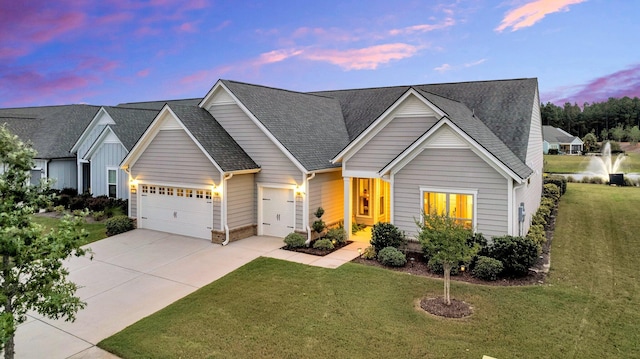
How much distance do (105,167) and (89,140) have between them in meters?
2.81

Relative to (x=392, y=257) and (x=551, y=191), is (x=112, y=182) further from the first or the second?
(x=551, y=191)

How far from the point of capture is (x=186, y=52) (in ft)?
104

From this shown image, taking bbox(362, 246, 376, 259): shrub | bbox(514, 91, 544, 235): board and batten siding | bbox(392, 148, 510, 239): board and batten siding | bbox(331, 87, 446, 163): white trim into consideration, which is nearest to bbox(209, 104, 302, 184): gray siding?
bbox(331, 87, 446, 163): white trim

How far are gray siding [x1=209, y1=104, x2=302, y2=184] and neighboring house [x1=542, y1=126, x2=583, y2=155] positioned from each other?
2851 inches

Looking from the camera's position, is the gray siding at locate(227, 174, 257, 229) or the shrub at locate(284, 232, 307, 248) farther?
the gray siding at locate(227, 174, 257, 229)

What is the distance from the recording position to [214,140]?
53.4ft

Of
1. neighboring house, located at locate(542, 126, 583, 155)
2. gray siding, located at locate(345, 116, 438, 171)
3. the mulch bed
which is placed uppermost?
neighboring house, located at locate(542, 126, 583, 155)

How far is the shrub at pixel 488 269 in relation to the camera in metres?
10.9

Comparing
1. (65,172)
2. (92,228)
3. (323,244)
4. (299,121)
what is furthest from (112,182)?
(323,244)

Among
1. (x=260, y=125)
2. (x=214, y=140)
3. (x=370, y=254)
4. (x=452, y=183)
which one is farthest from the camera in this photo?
(x=214, y=140)

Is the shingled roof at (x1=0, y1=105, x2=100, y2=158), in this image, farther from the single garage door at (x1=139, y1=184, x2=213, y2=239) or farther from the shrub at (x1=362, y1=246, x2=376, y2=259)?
the shrub at (x1=362, y1=246, x2=376, y2=259)

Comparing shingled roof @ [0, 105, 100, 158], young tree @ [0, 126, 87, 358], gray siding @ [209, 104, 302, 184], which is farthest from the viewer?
shingled roof @ [0, 105, 100, 158]

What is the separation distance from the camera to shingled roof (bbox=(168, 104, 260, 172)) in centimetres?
1557

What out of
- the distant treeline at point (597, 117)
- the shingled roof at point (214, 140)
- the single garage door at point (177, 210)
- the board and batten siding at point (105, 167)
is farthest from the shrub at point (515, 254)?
the distant treeline at point (597, 117)
